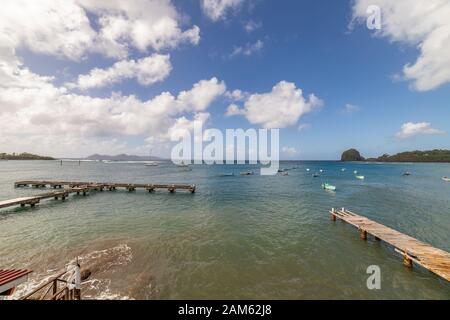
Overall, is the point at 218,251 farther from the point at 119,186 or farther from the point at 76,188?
the point at 76,188

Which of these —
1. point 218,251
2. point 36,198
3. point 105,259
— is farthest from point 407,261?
point 36,198

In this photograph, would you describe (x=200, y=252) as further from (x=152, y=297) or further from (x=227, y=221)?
(x=227, y=221)

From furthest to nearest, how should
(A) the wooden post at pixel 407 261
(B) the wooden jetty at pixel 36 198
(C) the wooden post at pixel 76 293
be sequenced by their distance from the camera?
1. (B) the wooden jetty at pixel 36 198
2. (A) the wooden post at pixel 407 261
3. (C) the wooden post at pixel 76 293

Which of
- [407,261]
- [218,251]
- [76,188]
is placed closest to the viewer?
[407,261]

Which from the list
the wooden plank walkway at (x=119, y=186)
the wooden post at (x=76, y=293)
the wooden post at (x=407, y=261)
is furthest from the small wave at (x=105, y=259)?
the wooden plank walkway at (x=119, y=186)

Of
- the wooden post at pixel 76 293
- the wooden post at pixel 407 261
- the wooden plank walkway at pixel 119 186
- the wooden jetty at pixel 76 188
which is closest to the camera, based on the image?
the wooden post at pixel 76 293

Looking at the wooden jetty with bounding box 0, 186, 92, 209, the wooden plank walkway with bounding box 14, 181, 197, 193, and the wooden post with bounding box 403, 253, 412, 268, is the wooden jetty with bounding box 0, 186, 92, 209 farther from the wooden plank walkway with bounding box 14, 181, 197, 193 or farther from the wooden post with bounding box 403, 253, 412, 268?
the wooden post with bounding box 403, 253, 412, 268

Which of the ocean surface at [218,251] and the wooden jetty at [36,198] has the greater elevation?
the wooden jetty at [36,198]

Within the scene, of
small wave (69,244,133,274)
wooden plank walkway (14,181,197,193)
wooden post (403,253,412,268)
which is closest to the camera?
small wave (69,244,133,274)

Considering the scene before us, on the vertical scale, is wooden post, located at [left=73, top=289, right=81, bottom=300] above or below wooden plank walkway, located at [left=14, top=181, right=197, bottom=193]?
below

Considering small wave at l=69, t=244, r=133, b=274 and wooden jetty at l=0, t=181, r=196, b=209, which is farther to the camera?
wooden jetty at l=0, t=181, r=196, b=209

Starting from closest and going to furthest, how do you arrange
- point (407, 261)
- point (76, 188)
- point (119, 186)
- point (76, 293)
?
point (76, 293) → point (407, 261) → point (76, 188) → point (119, 186)

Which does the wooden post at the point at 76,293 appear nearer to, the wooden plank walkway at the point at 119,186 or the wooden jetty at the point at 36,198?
the wooden jetty at the point at 36,198

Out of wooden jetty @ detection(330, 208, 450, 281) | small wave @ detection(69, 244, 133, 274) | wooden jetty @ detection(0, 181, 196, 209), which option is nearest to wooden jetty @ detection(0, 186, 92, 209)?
wooden jetty @ detection(0, 181, 196, 209)
